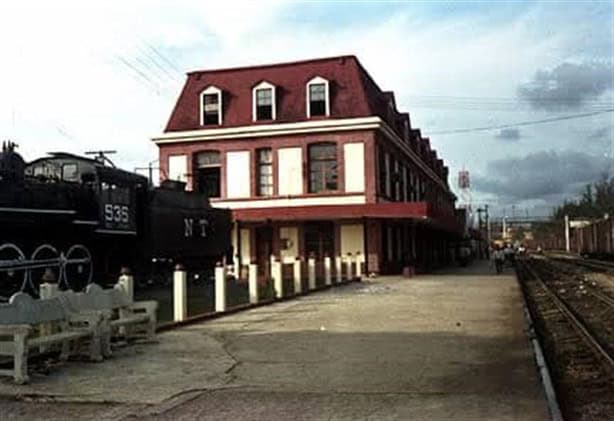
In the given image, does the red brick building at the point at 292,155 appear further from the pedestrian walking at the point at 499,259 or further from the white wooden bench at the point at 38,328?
the white wooden bench at the point at 38,328

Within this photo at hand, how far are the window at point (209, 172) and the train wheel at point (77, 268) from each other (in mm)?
21672

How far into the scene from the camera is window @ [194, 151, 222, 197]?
Result: 40.9 metres

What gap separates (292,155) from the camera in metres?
39.5

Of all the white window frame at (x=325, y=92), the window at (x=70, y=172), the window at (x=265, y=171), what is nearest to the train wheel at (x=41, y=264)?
the window at (x=70, y=172)

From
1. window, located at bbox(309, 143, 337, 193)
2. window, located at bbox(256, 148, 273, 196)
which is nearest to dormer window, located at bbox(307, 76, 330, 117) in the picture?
window, located at bbox(309, 143, 337, 193)

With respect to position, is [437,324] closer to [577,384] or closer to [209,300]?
[577,384]

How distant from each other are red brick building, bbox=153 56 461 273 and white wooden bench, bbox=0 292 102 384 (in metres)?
26.0

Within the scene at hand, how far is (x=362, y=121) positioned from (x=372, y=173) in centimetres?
235

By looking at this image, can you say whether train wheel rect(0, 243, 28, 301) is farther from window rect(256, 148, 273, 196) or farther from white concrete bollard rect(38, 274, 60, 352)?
window rect(256, 148, 273, 196)

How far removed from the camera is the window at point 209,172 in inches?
1612

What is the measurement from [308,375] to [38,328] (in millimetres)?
3377

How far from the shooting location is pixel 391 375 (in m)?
9.19

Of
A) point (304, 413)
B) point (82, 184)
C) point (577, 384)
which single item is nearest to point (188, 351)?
point (304, 413)

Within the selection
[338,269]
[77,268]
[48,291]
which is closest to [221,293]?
[77,268]
